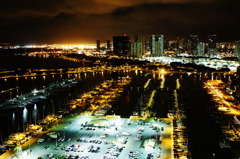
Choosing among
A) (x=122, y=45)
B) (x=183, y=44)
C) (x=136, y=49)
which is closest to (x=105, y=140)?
(x=136, y=49)

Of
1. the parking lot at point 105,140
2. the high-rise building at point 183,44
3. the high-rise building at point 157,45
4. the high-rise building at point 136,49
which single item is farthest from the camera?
the high-rise building at point 183,44

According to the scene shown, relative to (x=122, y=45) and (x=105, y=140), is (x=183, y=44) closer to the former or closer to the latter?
(x=122, y=45)

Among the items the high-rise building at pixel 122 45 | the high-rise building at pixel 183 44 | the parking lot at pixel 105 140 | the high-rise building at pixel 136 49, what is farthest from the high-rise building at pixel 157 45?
the parking lot at pixel 105 140

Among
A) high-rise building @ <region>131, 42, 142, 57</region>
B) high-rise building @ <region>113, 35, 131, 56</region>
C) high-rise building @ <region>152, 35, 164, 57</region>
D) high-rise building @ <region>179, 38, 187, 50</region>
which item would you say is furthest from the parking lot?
high-rise building @ <region>179, 38, 187, 50</region>

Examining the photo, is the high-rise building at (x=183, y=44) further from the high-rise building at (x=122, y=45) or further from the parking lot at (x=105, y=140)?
the parking lot at (x=105, y=140)

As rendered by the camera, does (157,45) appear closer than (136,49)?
No

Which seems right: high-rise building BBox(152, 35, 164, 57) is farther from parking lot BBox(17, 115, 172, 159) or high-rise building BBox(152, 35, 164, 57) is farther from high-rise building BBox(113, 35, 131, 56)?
parking lot BBox(17, 115, 172, 159)

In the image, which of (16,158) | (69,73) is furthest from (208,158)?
(69,73)
